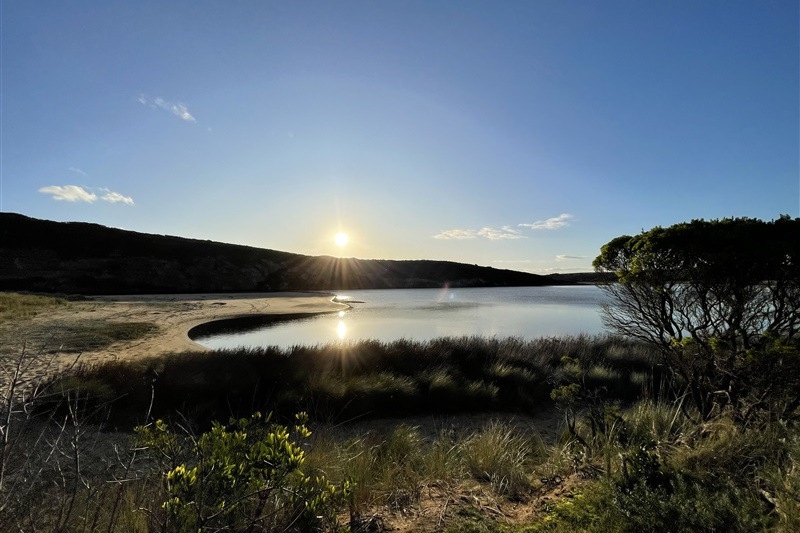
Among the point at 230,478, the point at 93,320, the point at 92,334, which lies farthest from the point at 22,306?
the point at 230,478

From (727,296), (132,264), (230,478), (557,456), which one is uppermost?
(132,264)

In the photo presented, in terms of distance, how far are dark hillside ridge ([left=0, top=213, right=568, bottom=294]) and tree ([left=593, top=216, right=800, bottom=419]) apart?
64.6 m

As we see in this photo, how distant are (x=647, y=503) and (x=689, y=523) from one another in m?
0.27

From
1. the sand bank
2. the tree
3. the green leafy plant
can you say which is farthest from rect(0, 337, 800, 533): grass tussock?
the sand bank

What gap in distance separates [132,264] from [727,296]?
74.4m

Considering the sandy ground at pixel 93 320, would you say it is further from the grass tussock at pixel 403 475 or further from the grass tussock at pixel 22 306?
the grass tussock at pixel 403 475

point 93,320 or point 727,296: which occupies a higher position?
point 727,296

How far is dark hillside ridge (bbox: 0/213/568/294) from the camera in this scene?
55844mm

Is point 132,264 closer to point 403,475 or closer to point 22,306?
point 22,306

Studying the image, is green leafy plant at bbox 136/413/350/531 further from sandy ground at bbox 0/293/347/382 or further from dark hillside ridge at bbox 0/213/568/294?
dark hillside ridge at bbox 0/213/568/294

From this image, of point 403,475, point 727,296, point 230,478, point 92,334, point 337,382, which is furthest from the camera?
point 92,334

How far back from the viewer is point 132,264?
63.4m

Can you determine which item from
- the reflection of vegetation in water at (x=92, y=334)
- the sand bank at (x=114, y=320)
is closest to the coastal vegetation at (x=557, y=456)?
the sand bank at (x=114, y=320)

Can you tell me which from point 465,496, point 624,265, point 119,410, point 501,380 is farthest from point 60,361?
point 624,265
